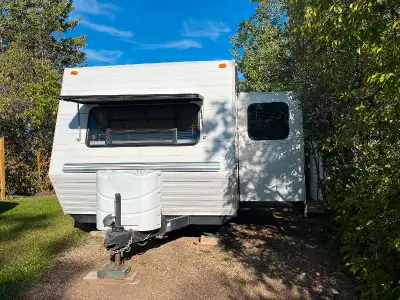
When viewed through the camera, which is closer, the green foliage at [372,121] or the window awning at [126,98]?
the green foliage at [372,121]

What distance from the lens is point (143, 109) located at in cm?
548

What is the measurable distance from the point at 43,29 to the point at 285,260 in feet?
48.7

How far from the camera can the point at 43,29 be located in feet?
52.4

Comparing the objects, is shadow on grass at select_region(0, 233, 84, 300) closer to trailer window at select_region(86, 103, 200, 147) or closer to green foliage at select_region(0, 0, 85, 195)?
trailer window at select_region(86, 103, 200, 147)

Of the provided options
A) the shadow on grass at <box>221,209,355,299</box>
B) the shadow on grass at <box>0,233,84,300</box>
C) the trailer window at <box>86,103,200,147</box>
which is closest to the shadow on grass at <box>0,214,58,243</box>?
the shadow on grass at <box>0,233,84,300</box>

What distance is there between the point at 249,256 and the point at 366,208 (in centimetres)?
250

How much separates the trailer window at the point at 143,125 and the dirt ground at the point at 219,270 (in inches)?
61.9

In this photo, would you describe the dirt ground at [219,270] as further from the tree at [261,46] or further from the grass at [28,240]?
the tree at [261,46]

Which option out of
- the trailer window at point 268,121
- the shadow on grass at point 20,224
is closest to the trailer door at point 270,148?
the trailer window at point 268,121

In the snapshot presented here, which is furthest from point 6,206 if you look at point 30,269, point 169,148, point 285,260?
point 285,260

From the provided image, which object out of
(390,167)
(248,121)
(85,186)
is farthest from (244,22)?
(390,167)

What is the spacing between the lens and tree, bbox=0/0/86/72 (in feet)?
52.2

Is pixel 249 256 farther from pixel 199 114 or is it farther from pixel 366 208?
pixel 366 208

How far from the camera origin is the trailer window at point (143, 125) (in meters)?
5.34
